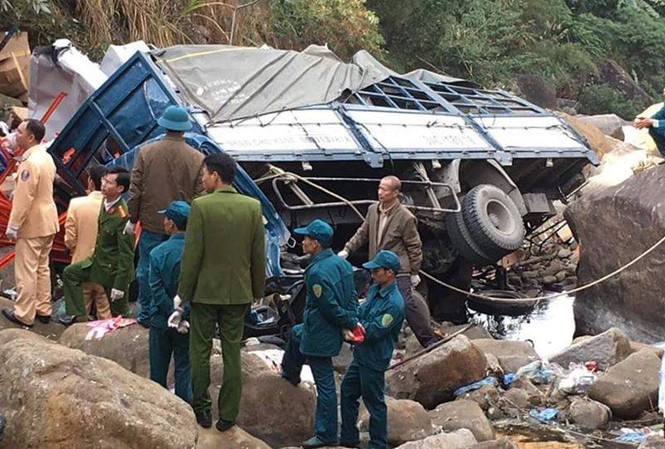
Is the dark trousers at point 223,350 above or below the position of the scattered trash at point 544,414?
above

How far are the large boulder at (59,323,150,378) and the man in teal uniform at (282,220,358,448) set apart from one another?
1.06 metres

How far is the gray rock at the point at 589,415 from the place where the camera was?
7.50 metres

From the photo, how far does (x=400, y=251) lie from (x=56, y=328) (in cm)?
274

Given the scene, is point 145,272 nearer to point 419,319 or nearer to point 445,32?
point 419,319

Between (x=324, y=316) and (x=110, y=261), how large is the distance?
229 cm

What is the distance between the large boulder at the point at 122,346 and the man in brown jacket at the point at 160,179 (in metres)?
0.50

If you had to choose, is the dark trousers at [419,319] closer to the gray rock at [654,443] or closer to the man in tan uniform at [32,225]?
the gray rock at [654,443]

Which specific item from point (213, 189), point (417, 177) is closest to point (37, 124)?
point (213, 189)

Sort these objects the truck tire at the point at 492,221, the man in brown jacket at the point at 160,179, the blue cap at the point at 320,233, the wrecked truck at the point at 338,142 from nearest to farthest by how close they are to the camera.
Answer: the blue cap at the point at 320,233, the man in brown jacket at the point at 160,179, the wrecked truck at the point at 338,142, the truck tire at the point at 492,221

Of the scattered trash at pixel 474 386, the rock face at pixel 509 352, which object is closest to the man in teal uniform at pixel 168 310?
the scattered trash at pixel 474 386

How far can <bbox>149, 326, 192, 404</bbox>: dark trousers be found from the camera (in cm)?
591

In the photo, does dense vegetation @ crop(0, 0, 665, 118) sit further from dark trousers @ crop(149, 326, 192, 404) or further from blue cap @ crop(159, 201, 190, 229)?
dark trousers @ crop(149, 326, 192, 404)

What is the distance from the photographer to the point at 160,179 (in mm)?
7070

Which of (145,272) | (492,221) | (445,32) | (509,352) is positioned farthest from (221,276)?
(445,32)
